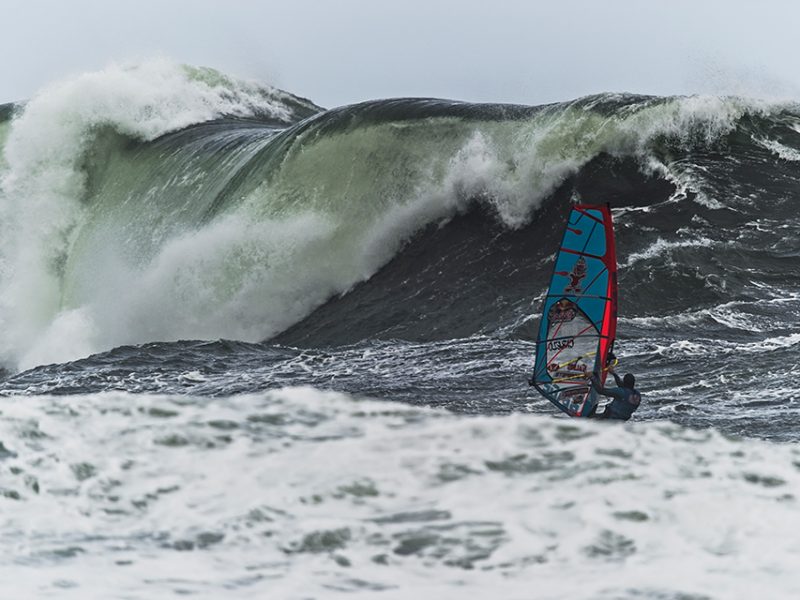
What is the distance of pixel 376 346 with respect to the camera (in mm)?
12922

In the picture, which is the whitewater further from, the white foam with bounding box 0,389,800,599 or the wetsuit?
the wetsuit

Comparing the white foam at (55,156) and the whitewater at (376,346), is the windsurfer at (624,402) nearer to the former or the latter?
the whitewater at (376,346)

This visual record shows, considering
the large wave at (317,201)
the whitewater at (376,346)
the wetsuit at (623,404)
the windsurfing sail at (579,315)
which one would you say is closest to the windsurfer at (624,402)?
the wetsuit at (623,404)

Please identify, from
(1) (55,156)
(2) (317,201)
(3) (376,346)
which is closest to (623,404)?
(3) (376,346)

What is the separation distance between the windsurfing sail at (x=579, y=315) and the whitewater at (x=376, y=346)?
0.29 meters

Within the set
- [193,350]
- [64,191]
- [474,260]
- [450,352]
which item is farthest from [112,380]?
[64,191]

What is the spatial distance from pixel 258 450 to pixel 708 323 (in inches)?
270

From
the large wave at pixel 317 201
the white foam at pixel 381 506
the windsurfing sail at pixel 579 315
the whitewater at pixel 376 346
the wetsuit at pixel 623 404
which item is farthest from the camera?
the large wave at pixel 317 201

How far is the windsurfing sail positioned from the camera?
910cm

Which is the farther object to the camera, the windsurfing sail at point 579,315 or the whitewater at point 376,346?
the windsurfing sail at point 579,315

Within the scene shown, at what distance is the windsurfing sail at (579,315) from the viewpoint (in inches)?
358

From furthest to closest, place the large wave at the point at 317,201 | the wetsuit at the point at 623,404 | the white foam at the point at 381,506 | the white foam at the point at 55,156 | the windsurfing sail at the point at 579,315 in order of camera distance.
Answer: the white foam at the point at 55,156 < the large wave at the point at 317,201 < the windsurfing sail at the point at 579,315 < the wetsuit at the point at 623,404 < the white foam at the point at 381,506

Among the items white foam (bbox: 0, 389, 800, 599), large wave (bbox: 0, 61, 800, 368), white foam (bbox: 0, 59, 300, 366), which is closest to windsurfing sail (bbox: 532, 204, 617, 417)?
white foam (bbox: 0, 389, 800, 599)

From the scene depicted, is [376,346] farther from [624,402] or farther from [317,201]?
[624,402]
